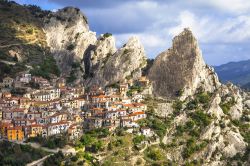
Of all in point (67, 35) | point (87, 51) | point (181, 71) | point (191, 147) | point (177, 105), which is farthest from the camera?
A: point (67, 35)

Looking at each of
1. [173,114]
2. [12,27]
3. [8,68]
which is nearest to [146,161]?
[173,114]

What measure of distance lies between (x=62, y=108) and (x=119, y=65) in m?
22.0

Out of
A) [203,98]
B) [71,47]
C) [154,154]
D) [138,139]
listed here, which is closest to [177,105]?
[203,98]

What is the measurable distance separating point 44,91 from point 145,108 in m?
20.5

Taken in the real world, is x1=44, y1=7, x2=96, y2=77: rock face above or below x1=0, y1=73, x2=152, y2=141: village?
above

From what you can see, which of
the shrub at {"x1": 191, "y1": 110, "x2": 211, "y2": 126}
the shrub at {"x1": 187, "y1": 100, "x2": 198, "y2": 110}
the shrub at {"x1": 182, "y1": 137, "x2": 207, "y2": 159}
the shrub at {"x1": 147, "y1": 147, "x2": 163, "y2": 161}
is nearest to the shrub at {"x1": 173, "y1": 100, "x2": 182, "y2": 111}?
the shrub at {"x1": 187, "y1": 100, "x2": 198, "y2": 110}

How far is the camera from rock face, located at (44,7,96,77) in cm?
13225

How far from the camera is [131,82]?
111812 millimetres

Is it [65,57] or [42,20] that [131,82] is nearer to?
[65,57]

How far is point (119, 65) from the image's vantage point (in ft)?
376

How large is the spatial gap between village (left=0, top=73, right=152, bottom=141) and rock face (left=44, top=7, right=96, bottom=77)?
22884 mm

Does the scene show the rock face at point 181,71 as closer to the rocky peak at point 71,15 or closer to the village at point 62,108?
the village at point 62,108

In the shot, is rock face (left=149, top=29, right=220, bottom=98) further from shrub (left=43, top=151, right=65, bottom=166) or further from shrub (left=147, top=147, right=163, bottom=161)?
shrub (left=43, top=151, right=65, bottom=166)

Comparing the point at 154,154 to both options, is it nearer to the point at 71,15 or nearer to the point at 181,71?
the point at 181,71
